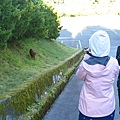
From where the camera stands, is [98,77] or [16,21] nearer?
[98,77]

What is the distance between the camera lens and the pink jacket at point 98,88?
107 inches

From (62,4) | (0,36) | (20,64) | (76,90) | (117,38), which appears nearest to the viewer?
(0,36)

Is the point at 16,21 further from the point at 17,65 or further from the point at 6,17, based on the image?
the point at 17,65

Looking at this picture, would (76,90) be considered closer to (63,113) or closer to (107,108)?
(63,113)

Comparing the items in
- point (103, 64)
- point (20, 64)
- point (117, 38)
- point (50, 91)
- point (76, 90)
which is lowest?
point (117, 38)

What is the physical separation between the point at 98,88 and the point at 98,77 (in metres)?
0.11

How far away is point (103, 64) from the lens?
2707mm

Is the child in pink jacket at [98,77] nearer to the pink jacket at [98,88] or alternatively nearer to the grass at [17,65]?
the pink jacket at [98,88]

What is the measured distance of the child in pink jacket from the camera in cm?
271

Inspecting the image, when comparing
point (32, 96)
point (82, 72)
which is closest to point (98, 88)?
point (82, 72)

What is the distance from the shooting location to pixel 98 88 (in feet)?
8.89

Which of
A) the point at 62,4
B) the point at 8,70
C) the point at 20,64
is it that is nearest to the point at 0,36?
the point at 8,70

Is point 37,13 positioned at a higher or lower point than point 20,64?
higher

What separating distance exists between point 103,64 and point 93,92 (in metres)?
0.31
